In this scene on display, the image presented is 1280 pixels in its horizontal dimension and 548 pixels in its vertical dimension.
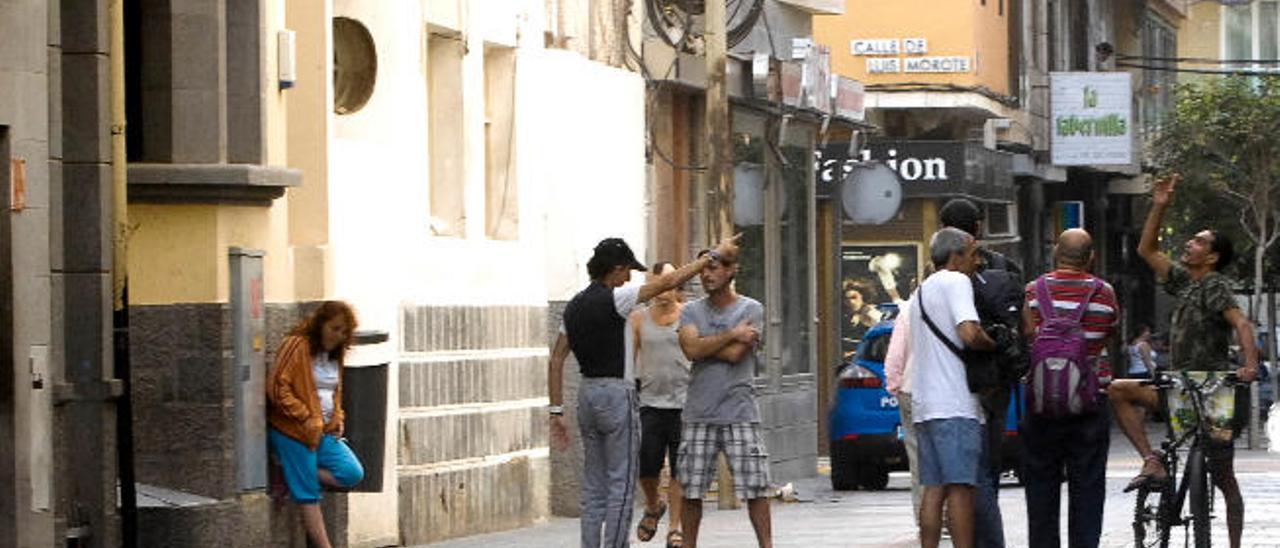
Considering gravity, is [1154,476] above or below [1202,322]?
below

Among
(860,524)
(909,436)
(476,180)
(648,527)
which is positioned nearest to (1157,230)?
(909,436)

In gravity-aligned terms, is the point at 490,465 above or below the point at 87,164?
below

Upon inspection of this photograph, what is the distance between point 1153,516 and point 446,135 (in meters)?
8.00

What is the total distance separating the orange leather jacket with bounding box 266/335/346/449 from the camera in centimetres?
1761

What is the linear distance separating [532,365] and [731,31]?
6.26m

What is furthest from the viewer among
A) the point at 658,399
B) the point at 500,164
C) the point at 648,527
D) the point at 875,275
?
the point at 875,275

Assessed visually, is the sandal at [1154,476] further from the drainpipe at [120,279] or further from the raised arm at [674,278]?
the drainpipe at [120,279]

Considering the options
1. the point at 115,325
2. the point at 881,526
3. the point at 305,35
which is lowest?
the point at 881,526

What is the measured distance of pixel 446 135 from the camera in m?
23.8

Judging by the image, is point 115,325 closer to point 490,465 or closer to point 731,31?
point 490,465

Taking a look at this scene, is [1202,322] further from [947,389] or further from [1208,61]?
[1208,61]

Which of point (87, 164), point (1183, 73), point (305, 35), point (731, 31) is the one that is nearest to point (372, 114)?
point (305, 35)

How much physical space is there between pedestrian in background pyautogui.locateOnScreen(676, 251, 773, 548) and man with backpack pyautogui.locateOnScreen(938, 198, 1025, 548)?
5.39ft

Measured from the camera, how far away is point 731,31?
30.3 m
